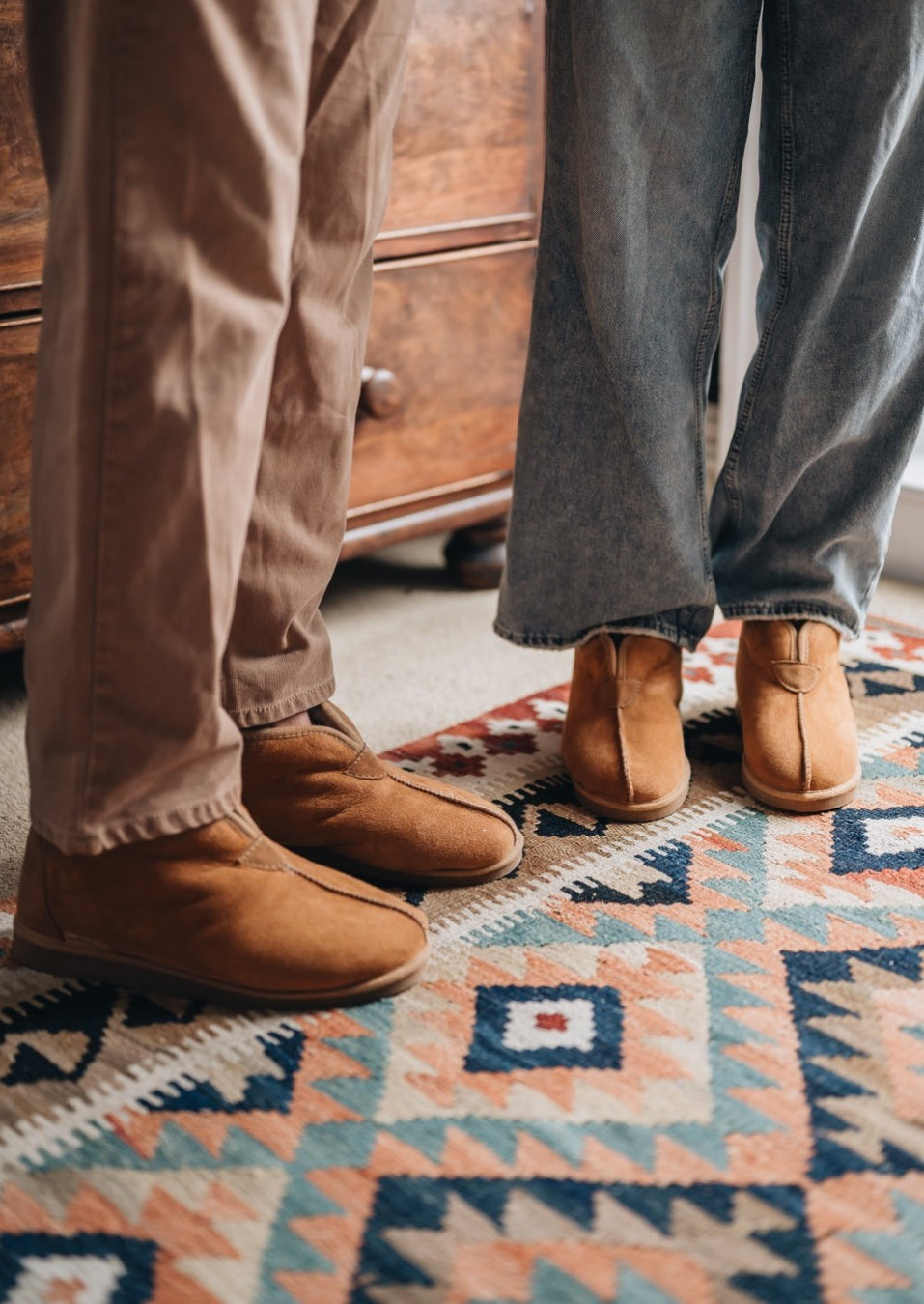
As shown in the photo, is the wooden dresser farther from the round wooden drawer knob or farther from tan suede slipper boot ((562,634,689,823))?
tan suede slipper boot ((562,634,689,823))

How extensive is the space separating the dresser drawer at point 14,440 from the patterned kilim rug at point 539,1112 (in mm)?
465

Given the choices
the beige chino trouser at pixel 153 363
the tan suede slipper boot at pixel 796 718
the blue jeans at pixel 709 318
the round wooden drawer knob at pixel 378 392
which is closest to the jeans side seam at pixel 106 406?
the beige chino trouser at pixel 153 363

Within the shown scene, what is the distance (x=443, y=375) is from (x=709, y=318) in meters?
0.47

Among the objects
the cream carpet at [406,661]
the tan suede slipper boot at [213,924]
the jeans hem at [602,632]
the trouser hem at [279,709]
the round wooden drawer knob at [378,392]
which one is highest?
the round wooden drawer knob at [378,392]

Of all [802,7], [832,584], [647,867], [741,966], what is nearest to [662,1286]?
[741,966]

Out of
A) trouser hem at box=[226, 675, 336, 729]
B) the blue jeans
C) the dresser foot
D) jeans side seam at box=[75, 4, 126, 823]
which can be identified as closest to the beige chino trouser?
jeans side seam at box=[75, 4, 126, 823]

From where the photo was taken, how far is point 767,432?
3.36 ft

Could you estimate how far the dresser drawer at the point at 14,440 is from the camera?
1089 mm

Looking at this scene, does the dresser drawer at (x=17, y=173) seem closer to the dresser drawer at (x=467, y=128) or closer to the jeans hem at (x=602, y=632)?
the dresser drawer at (x=467, y=128)

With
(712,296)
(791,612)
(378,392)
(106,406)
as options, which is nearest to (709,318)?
(712,296)

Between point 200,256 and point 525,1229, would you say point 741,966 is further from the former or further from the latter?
point 200,256

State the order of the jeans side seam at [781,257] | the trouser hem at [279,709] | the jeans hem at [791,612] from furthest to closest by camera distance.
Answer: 1. the jeans hem at [791,612]
2. the jeans side seam at [781,257]
3. the trouser hem at [279,709]

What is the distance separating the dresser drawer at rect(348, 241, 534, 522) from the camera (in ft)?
4.40

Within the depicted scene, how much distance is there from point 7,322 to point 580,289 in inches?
19.2
